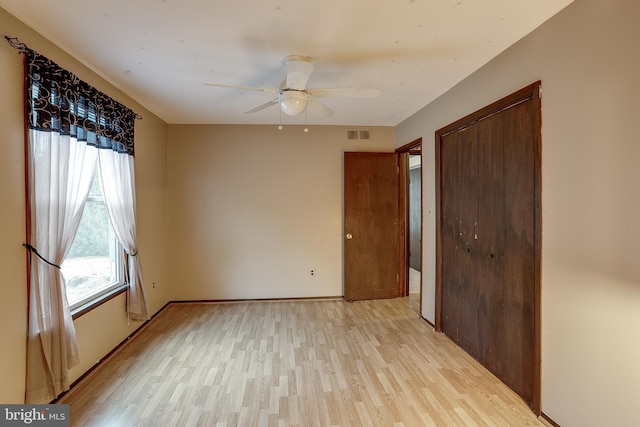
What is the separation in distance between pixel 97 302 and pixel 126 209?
924mm

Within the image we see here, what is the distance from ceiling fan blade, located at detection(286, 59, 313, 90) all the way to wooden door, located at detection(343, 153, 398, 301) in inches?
89.9

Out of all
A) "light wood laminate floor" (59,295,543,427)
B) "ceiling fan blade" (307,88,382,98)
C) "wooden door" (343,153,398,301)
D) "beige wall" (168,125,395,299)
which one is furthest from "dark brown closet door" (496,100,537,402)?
Answer: "beige wall" (168,125,395,299)

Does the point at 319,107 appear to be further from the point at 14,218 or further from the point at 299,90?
the point at 14,218

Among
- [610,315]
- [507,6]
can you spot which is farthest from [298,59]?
[610,315]

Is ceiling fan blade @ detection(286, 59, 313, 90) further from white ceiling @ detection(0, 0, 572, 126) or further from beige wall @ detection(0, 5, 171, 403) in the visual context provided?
beige wall @ detection(0, 5, 171, 403)

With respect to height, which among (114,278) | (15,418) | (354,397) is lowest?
(354,397)

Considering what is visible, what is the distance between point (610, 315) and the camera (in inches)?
64.1

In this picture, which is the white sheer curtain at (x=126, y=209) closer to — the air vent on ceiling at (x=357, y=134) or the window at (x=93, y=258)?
the window at (x=93, y=258)

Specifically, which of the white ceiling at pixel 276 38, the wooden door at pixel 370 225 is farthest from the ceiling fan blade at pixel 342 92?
the wooden door at pixel 370 225

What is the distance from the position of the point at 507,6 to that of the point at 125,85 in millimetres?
3232

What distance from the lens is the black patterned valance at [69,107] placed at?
1.97 m

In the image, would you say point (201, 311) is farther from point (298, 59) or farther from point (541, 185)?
point (541, 185)

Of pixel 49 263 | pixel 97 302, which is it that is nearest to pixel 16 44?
pixel 49 263

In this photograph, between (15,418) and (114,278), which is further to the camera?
(114,278)
